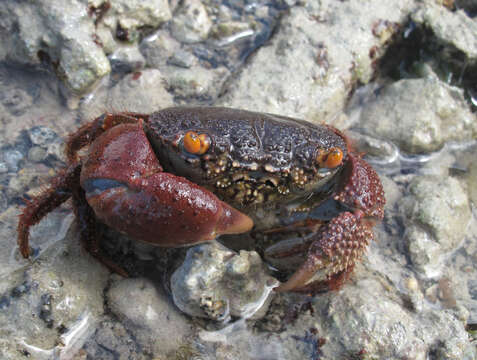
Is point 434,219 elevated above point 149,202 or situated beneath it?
situated beneath

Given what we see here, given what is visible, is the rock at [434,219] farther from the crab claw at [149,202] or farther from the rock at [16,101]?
the rock at [16,101]

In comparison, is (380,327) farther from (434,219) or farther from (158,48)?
(158,48)

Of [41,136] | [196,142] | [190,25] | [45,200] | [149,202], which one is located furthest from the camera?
[190,25]

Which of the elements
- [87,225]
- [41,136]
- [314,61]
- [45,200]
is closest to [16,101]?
[41,136]

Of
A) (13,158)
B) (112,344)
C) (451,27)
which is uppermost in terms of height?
(451,27)

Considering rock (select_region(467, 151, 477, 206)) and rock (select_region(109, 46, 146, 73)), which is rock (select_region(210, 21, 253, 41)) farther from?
rock (select_region(467, 151, 477, 206))

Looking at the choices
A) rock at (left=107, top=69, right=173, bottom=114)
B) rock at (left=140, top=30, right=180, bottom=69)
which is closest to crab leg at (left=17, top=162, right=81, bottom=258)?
rock at (left=107, top=69, right=173, bottom=114)

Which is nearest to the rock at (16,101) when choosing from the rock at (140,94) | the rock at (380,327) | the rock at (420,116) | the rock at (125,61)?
the rock at (140,94)
